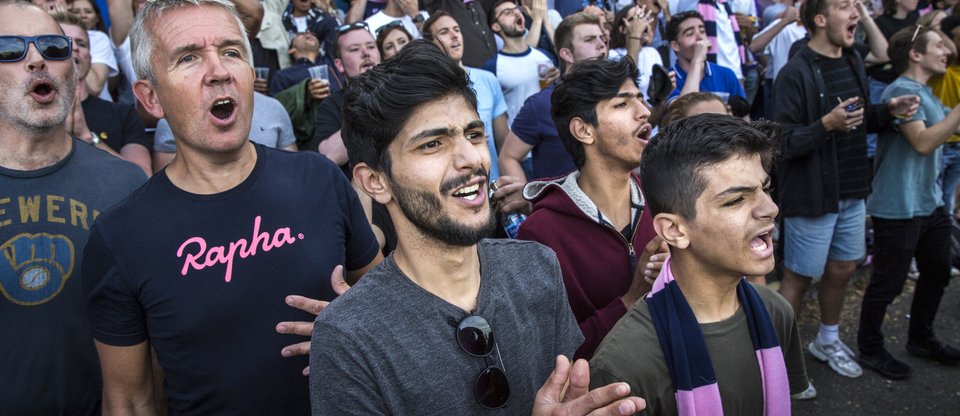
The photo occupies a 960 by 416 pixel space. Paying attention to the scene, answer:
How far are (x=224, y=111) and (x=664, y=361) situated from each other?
1.53m

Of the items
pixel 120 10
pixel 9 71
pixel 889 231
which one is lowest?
pixel 889 231

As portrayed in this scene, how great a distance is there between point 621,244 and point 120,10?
437 centimetres

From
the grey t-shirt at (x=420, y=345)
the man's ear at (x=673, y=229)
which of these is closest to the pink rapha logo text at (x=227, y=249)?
the grey t-shirt at (x=420, y=345)

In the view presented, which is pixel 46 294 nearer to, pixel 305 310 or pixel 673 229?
pixel 305 310

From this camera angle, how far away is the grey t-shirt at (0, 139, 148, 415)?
2.32 meters

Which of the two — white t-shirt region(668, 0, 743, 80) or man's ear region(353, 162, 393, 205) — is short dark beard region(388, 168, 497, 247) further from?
white t-shirt region(668, 0, 743, 80)

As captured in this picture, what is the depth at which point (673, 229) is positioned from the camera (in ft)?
7.71

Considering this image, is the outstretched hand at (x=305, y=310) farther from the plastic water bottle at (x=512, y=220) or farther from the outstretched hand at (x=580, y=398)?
the plastic water bottle at (x=512, y=220)

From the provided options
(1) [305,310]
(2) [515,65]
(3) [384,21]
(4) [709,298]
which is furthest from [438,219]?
(3) [384,21]

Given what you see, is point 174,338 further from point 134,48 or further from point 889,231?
point 889,231

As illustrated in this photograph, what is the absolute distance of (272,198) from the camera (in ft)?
7.49

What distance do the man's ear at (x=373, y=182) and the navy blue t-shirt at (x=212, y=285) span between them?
37 centimetres

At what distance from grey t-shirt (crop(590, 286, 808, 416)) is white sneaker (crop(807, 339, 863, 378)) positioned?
2963 millimetres

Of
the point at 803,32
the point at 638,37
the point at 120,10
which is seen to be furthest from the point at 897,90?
the point at 120,10
